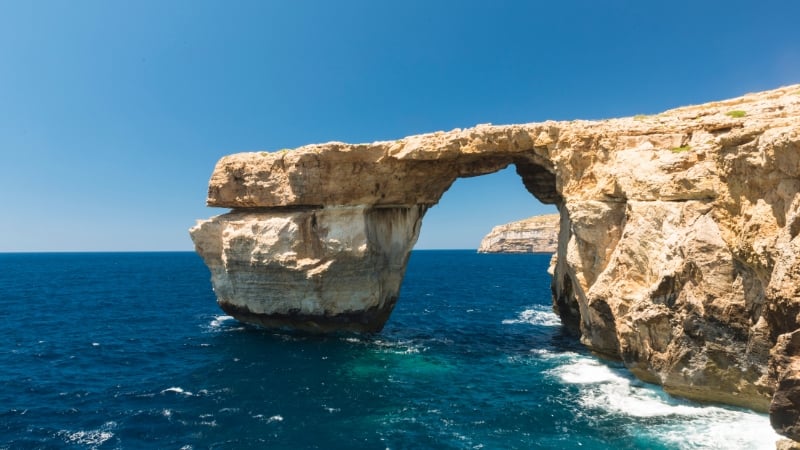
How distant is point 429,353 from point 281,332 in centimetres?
1080

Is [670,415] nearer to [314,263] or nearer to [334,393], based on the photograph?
[334,393]

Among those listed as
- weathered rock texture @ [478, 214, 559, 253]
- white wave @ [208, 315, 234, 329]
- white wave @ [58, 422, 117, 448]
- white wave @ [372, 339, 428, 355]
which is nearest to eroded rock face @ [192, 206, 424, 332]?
white wave @ [372, 339, 428, 355]

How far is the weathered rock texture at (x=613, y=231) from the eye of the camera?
475 inches

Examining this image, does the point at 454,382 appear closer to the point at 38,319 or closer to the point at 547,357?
the point at 547,357

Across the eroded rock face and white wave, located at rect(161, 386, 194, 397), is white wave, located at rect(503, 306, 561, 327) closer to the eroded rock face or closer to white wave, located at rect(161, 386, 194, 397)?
the eroded rock face

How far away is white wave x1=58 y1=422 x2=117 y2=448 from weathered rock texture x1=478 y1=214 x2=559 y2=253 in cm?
13989

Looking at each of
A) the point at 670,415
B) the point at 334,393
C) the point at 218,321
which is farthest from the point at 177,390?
the point at 670,415

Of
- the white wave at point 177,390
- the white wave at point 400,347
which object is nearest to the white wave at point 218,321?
the white wave at point 400,347

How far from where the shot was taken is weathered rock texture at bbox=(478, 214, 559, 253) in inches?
5977

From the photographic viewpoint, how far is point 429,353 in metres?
24.6

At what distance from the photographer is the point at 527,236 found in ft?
521

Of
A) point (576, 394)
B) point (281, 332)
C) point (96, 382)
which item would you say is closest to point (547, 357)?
point (576, 394)

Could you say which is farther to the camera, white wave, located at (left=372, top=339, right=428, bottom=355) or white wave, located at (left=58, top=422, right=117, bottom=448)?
white wave, located at (left=372, top=339, right=428, bottom=355)

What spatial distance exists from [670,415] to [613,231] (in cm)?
758
